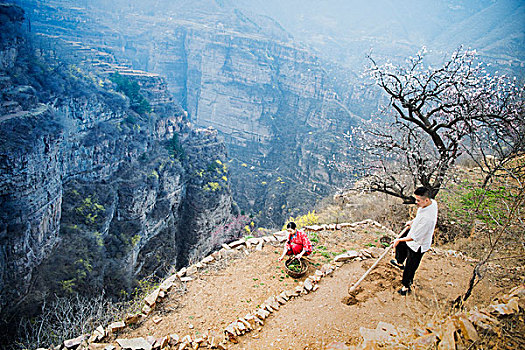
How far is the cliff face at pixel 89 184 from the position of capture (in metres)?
15.9

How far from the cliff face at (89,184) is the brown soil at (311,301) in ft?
48.5

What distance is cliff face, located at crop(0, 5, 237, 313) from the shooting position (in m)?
15.9

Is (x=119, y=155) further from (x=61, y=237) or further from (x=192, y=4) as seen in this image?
(x=192, y=4)

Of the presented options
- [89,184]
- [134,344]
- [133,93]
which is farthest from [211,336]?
[133,93]

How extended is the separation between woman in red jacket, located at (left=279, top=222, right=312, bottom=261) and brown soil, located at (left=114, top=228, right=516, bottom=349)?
489 mm

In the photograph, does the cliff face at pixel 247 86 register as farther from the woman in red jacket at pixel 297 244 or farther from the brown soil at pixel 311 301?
the brown soil at pixel 311 301

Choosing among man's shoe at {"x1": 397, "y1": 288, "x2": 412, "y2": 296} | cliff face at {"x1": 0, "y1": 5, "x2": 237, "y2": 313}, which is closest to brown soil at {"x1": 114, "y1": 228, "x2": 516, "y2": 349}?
man's shoe at {"x1": 397, "y1": 288, "x2": 412, "y2": 296}

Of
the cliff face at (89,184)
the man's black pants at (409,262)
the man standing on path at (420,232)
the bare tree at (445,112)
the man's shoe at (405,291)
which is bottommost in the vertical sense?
the cliff face at (89,184)

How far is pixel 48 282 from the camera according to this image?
17.3 m

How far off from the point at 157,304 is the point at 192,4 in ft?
324

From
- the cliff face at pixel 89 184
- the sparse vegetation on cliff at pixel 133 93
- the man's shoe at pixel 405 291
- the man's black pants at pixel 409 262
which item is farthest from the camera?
the sparse vegetation on cliff at pixel 133 93

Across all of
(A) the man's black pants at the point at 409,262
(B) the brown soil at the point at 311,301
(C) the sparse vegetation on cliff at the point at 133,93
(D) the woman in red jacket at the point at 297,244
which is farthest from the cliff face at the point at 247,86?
(A) the man's black pants at the point at 409,262

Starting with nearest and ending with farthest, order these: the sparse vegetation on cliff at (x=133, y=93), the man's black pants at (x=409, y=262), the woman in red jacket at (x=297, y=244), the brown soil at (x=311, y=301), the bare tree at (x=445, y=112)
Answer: the brown soil at (x=311, y=301) < the man's black pants at (x=409, y=262) < the woman in red jacket at (x=297, y=244) < the bare tree at (x=445, y=112) < the sparse vegetation on cliff at (x=133, y=93)

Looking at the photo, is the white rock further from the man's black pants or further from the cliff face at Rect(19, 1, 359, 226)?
the cliff face at Rect(19, 1, 359, 226)
